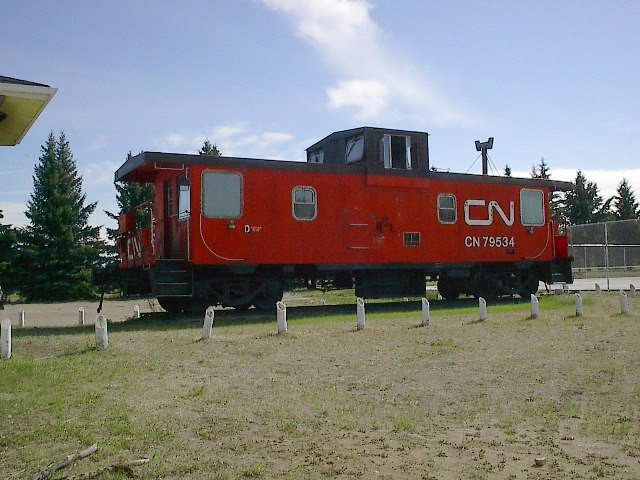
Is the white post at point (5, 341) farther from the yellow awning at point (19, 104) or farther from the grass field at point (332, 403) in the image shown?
the yellow awning at point (19, 104)

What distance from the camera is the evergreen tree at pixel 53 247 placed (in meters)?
33.6

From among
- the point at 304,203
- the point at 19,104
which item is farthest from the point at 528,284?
the point at 19,104

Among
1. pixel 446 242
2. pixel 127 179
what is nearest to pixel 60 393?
pixel 127 179

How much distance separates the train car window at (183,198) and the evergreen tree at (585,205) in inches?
2207

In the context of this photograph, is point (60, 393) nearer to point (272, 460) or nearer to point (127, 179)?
point (272, 460)

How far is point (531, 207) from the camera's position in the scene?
21.0 meters

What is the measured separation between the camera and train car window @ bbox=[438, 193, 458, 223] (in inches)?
749

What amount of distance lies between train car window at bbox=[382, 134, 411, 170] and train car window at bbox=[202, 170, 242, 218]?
434 cm

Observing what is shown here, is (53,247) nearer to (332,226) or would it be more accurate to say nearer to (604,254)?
(332,226)

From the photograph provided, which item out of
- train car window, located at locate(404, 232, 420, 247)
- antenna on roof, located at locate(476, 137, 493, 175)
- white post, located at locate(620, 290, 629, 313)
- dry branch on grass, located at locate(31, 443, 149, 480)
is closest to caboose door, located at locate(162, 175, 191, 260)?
train car window, located at locate(404, 232, 420, 247)

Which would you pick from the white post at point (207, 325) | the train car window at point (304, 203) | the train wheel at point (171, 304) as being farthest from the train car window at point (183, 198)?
the white post at point (207, 325)

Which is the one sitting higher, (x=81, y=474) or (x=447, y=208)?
(x=447, y=208)

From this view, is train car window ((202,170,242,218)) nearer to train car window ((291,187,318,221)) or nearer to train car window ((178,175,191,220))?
train car window ((178,175,191,220))

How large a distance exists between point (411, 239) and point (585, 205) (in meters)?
52.5
